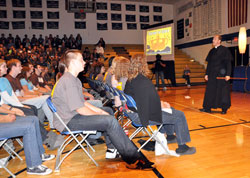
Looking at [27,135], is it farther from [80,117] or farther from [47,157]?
[47,157]

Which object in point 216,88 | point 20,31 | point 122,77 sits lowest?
point 216,88

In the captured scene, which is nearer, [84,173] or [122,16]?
[84,173]

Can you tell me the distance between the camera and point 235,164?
2439 millimetres

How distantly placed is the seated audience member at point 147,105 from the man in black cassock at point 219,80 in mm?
2450

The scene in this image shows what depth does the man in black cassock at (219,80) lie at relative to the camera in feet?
15.9

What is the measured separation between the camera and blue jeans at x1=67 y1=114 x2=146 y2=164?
227 cm

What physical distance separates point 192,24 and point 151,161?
14260 mm

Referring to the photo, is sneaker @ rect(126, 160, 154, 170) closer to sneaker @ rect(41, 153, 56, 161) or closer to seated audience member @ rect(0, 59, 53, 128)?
sneaker @ rect(41, 153, 56, 161)

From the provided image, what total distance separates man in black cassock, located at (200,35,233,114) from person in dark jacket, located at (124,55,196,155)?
8.04ft

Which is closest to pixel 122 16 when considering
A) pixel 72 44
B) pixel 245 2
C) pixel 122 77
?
pixel 72 44

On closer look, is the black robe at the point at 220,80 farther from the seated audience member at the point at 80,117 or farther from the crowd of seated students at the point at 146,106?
the seated audience member at the point at 80,117

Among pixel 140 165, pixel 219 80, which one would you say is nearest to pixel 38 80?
pixel 140 165

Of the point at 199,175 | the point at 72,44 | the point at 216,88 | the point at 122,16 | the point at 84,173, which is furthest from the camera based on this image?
the point at 122,16

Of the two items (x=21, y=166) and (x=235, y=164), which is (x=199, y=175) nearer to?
(x=235, y=164)
